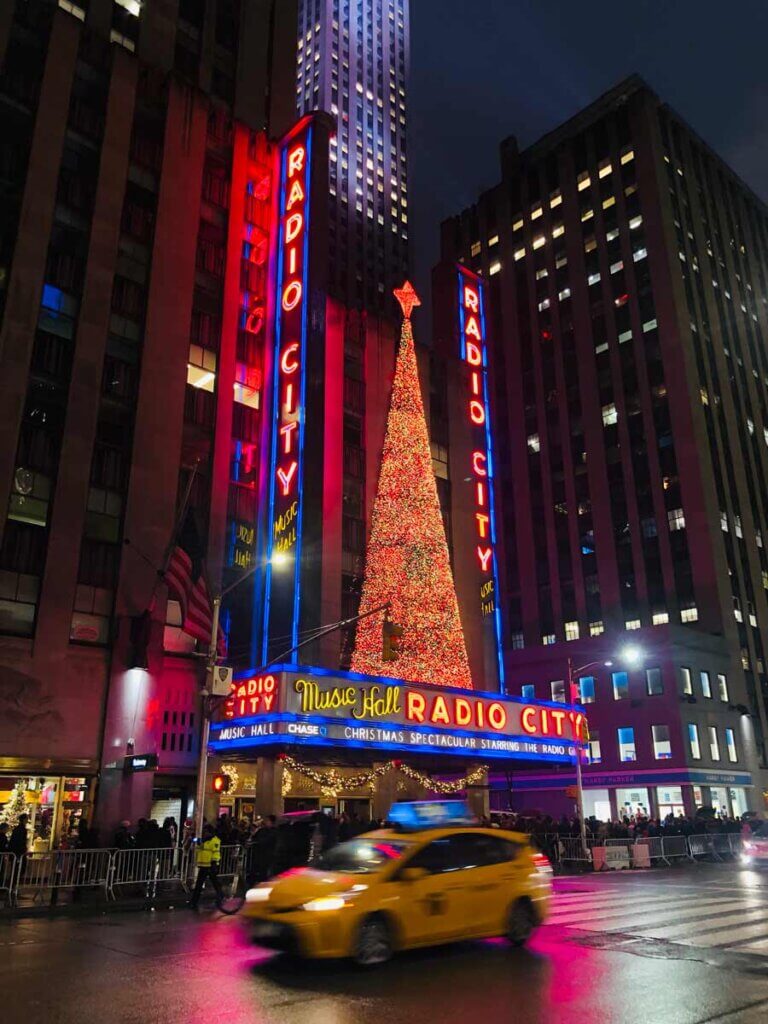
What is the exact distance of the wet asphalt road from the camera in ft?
26.2

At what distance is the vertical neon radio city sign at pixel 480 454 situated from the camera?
44.2m

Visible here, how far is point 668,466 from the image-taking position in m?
66.8

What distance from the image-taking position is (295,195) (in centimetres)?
3994

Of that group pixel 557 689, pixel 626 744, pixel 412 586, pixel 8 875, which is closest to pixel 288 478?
pixel 412 586

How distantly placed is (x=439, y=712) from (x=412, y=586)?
535 cm

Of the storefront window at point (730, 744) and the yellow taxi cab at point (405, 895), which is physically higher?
the storefront window at point (730, 744)

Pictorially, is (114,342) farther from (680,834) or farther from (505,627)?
(505,627)

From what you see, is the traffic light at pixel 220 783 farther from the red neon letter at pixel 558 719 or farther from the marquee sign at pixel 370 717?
the red neon letter at pixel 558 719

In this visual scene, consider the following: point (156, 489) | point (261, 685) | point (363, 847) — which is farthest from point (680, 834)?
point (363, 847)


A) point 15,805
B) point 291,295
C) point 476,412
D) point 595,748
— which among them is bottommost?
point 15,805

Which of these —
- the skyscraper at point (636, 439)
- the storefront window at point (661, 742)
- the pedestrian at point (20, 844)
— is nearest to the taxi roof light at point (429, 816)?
the pedestrian at point (20, 844)

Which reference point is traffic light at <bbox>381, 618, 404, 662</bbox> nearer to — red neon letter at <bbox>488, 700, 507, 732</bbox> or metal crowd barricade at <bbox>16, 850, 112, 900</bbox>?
metal crowd barricade at <bbox>16, 850, 112, 900</bbox>

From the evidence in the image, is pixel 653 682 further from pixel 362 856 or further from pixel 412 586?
pixel 362 856

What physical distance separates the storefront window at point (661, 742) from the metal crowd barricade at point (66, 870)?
43612mm
